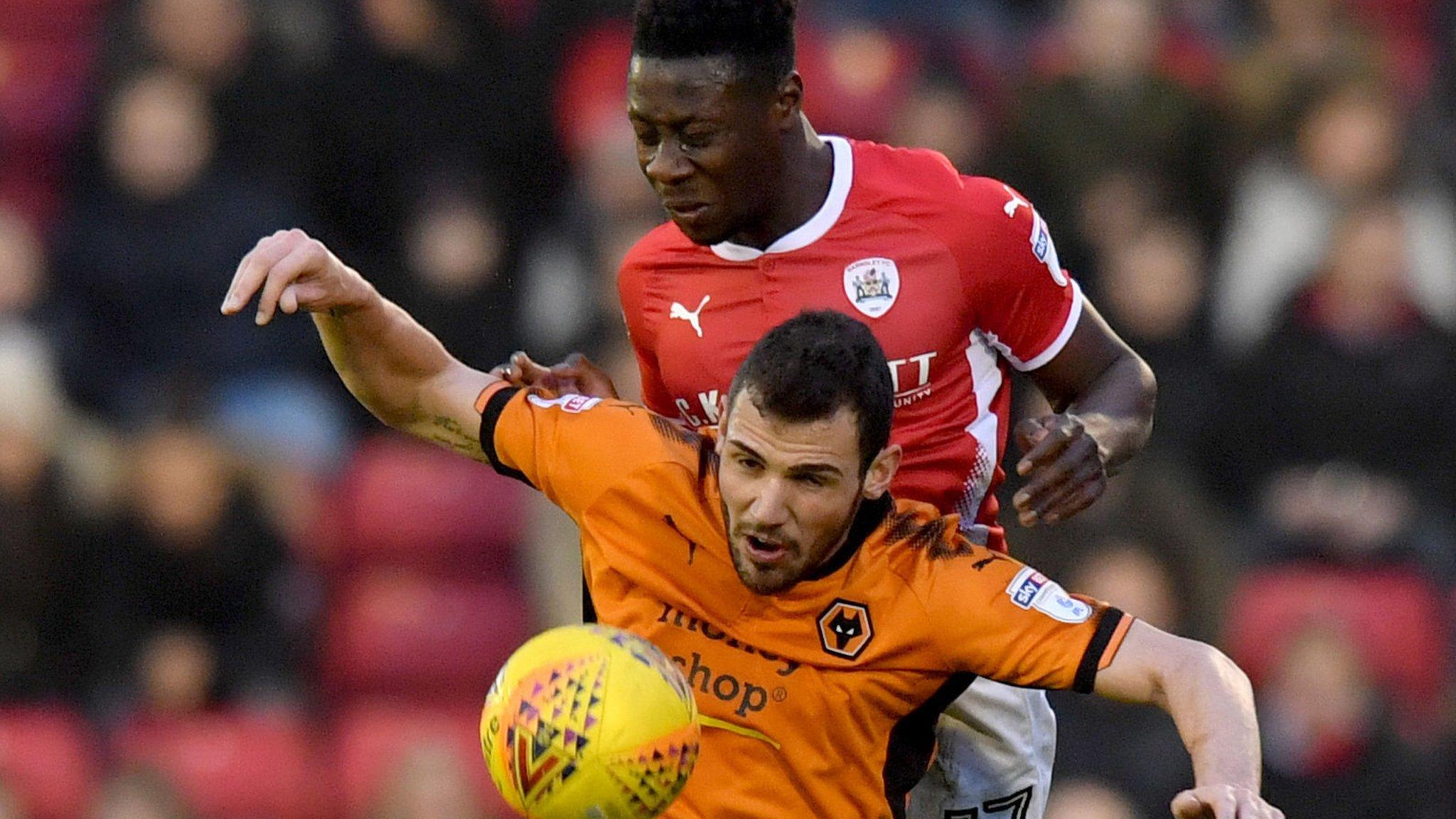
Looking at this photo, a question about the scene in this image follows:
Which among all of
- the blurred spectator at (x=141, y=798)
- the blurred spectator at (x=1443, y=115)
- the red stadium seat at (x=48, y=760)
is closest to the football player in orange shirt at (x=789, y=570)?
the blurred spectator at (x=141, y=798)

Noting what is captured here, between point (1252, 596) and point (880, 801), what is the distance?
156 inches

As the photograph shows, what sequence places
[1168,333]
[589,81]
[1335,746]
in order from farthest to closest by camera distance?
[589,81], [1168,333], [1335,746]

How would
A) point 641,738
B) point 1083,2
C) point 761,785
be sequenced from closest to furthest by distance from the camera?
1. point 641,738
2. point 761,785
3. point 1083,2

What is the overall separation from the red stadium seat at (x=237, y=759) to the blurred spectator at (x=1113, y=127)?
10.9ft

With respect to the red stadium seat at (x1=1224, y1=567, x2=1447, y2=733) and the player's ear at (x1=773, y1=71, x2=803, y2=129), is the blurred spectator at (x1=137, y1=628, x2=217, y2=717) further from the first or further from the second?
the player's ear at (x1=773, y1=71, x2=803, y2=129)

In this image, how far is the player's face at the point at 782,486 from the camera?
176 inches

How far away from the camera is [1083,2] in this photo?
9.33 meters

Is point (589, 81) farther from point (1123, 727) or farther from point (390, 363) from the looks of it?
point (390, 363)

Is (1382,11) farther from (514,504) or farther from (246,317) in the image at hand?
(246,317)

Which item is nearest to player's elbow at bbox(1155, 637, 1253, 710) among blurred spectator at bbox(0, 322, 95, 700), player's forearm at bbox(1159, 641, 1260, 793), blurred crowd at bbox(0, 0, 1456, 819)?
player's forearm at bbox(1159, 641, 1260, 793)

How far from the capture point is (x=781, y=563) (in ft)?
15.1

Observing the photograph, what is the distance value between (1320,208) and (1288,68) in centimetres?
56

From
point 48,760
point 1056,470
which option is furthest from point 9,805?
point 1056,470

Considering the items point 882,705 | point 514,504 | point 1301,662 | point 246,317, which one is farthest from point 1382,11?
point 882,705
